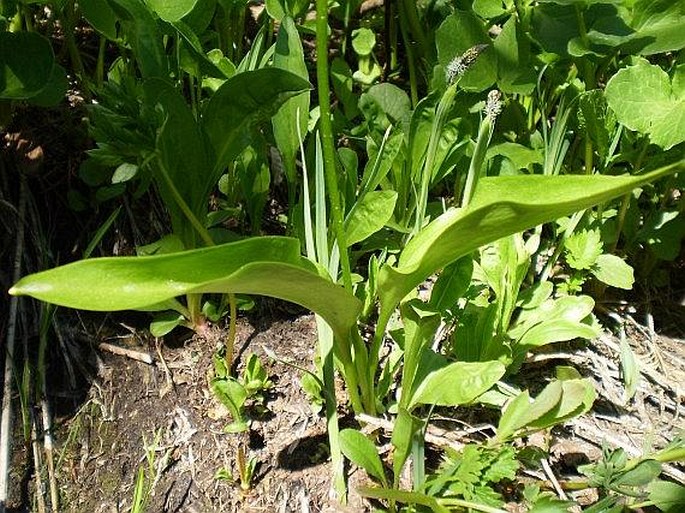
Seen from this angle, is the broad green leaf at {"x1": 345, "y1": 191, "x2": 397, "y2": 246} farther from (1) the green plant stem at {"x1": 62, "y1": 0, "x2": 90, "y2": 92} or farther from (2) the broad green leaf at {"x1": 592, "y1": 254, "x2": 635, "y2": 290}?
(1) the green plant stem at {"x1": 62, "y1": 0, "x2": 90, "y2": 92}

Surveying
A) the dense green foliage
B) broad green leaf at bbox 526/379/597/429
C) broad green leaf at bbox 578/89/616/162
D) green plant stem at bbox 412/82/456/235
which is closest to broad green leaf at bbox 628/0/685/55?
the dense green foliage

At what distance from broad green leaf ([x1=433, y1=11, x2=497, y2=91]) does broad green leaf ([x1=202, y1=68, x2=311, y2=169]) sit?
0.39m

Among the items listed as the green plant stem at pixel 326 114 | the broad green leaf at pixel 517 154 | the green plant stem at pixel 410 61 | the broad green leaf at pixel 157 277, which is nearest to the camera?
the broad green leaf at pixel 157 277

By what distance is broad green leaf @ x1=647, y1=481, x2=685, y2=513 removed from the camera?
44.4 inches

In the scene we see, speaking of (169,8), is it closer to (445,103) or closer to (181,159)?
(181,159)

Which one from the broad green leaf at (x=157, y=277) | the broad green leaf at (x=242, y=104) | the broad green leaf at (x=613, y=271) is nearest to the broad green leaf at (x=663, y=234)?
the broad green leaf at (x=613, y=271)

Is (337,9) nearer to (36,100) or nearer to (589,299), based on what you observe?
(36,100)

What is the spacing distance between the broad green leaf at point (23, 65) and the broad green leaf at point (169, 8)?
0.19 metres

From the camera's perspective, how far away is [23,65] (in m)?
1.31

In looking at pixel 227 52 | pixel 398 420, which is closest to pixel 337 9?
pixel 227 52

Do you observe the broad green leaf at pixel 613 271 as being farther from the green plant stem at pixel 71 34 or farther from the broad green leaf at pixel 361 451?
the green plant stem at pixel 71 34

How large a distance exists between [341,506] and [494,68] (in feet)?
2.76

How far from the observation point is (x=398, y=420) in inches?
44.5

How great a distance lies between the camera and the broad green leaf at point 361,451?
3.82 ft
